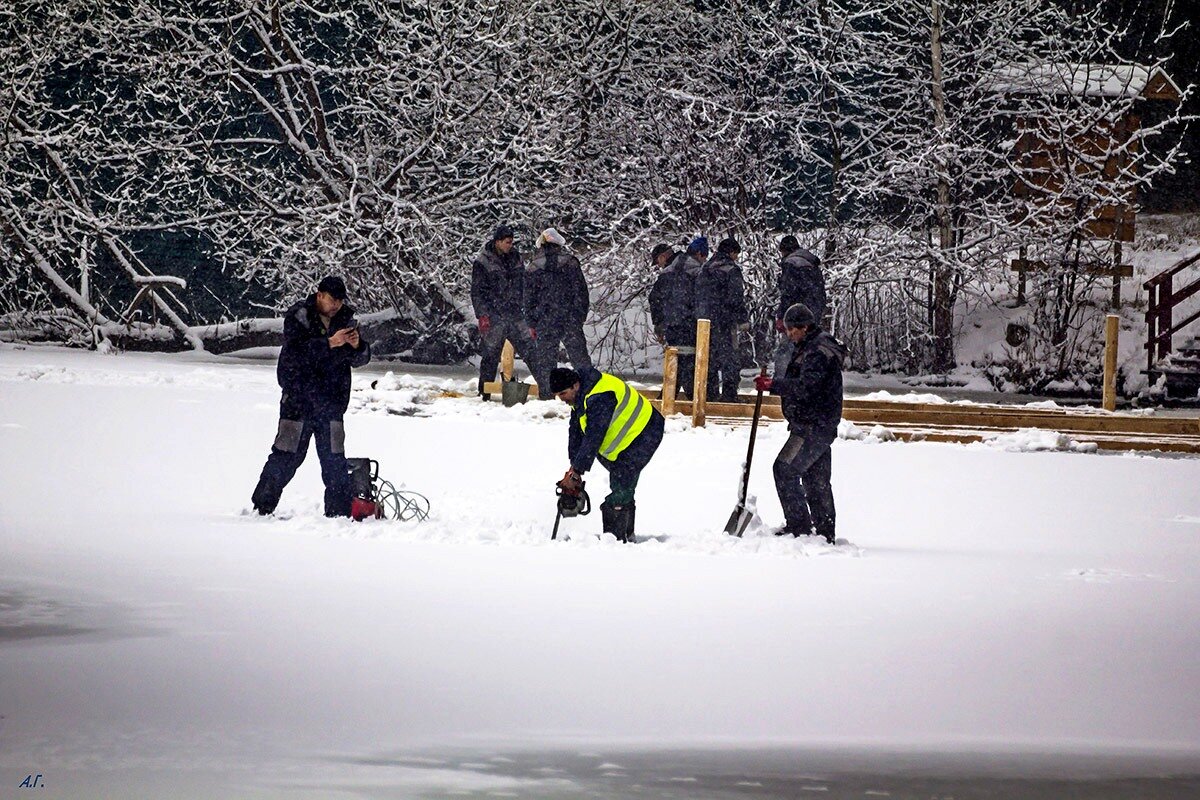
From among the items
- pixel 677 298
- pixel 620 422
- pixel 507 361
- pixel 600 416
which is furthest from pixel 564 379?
pixel 507 361

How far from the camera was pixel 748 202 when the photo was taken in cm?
2723

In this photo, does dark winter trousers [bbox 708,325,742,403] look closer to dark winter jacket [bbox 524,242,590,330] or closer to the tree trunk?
dark winter jacket [bbox 524,242,590,330]

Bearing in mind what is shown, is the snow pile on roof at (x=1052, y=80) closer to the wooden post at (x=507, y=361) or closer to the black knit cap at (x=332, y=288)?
the wooden post at (x=507, y=361)

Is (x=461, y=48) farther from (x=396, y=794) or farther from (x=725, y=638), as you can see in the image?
(x=396, y=794)

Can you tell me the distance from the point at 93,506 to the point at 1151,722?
24.5 feet

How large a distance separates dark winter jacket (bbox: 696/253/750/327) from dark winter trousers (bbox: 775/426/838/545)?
7.58m

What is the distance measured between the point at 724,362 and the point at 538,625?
10810mm

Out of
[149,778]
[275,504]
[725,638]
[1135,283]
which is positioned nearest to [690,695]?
[725,638]

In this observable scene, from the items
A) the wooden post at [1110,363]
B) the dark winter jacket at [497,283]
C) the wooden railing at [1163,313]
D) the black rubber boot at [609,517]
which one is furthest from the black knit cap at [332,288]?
the wooden railing at [1163,313]

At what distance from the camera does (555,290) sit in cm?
1833

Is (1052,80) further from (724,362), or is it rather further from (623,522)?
(623,522)

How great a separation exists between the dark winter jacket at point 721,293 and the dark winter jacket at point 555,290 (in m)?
1.22

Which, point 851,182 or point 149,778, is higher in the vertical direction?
point 851,182

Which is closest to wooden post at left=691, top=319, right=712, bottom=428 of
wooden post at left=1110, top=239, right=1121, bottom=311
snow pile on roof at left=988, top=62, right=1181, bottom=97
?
snow pile on roof at left=988, top=62, right=1181, bottom=97
